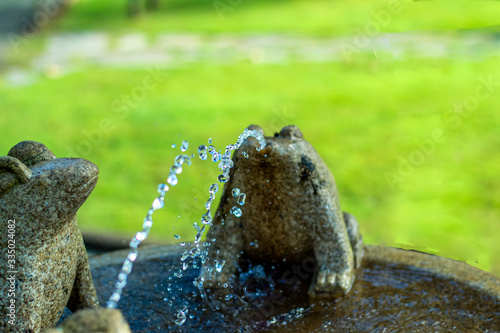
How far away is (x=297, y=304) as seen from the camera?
2.85 metres

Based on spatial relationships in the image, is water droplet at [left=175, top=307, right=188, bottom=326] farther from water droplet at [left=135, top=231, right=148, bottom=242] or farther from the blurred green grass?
the blurred green grass

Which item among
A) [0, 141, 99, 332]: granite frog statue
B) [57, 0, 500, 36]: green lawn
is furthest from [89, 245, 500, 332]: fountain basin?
[57, 0, 500, 36]: green lawn

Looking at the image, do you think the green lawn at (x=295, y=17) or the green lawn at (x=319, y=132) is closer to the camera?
the green lawn at (x=319, y=132)

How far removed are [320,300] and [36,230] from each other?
1.22m

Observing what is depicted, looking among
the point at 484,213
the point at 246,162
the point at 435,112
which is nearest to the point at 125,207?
the point at 484,213

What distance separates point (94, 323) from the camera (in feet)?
5.37

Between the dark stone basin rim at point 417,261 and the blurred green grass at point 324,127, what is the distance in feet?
3.23

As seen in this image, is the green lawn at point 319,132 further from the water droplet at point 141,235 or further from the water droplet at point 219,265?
the water droplet at point 141,235

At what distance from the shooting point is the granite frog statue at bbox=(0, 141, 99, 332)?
224 centimetres

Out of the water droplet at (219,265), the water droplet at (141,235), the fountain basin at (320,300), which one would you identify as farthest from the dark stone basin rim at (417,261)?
the water droplet at (141,235)

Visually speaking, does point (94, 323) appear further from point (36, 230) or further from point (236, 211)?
point (236, 211)

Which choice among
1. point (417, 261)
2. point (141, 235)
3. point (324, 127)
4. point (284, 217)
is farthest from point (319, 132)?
point (141, 235)

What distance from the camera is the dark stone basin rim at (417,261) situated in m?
2.90

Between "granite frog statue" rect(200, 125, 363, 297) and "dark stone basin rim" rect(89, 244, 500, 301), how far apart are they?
274 mm
